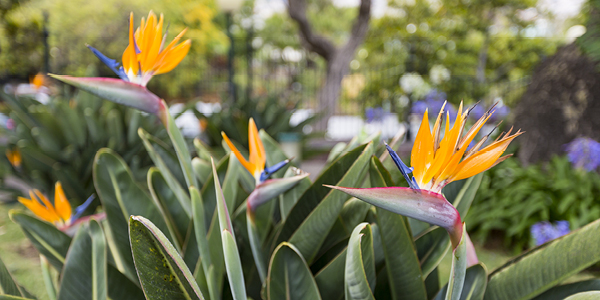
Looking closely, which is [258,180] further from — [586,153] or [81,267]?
[586,153]

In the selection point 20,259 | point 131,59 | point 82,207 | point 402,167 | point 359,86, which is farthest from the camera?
point 359,86

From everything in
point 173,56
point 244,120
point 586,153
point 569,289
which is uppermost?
point 173,56

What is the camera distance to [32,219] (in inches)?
21.3

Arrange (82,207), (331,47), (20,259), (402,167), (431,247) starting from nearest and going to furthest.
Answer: (402,167), (431,247), (82,207), (20,259), (331,47)

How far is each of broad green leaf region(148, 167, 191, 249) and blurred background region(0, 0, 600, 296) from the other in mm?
238

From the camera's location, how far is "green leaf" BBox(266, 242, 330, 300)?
43 cm

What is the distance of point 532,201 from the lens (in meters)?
2.04

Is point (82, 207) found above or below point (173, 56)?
below

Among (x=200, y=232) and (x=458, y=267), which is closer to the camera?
(x=458, y=267)

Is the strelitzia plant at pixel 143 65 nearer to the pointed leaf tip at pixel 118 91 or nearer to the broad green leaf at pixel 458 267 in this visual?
the pointed leaf tip at pixel 118 91

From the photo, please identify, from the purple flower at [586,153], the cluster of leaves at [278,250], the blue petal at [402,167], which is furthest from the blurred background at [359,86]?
the blue petal at [402,167]

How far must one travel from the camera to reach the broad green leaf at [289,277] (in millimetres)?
432

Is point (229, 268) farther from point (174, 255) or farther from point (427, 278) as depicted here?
point (427, 278)

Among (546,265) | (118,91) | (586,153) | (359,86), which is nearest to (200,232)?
(118,91)
